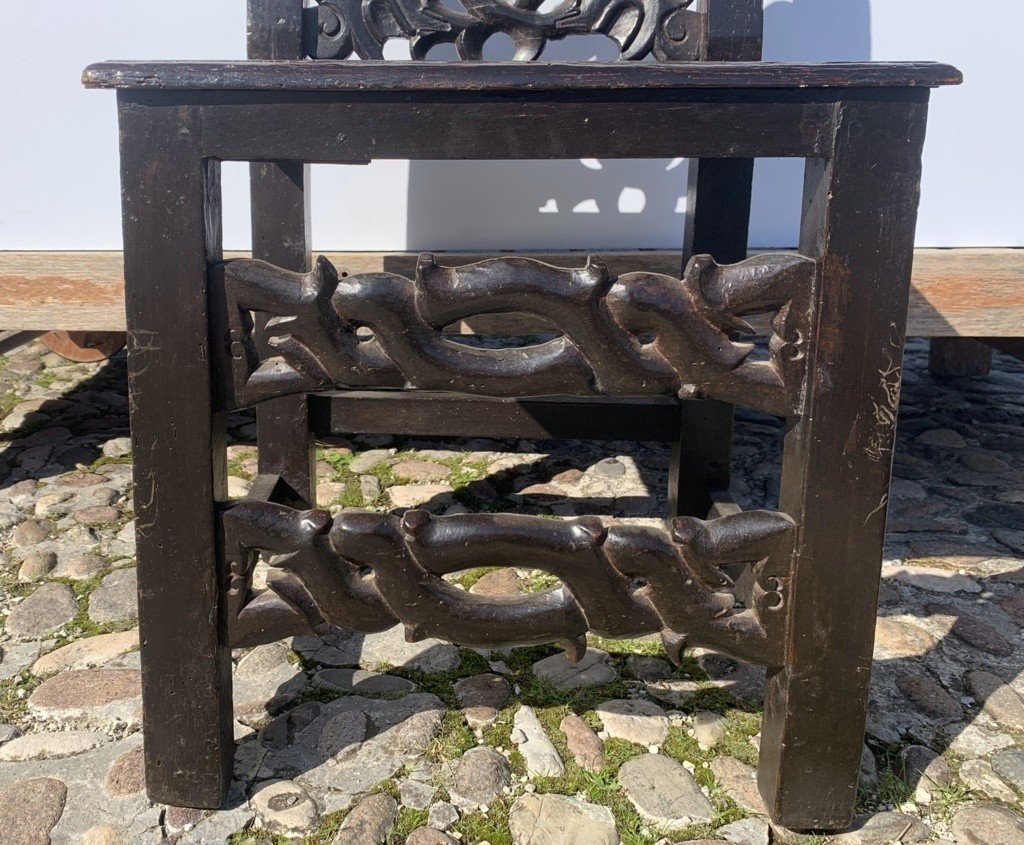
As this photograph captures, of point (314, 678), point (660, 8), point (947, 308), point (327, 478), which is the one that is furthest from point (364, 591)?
point (947, 308)

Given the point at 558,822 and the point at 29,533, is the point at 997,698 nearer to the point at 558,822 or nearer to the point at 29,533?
the point at 558,822

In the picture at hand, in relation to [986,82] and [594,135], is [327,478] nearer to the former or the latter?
[594,135]

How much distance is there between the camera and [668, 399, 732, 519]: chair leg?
2414mm

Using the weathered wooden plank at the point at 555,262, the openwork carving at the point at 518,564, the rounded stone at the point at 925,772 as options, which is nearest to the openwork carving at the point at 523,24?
the weathered wooden plank at the point at 555,262

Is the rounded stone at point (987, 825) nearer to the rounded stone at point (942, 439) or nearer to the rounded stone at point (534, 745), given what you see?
the rounded stone at point (534, 745)

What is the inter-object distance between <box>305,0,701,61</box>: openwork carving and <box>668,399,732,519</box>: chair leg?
79 centimetres

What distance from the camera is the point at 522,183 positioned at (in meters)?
2.85

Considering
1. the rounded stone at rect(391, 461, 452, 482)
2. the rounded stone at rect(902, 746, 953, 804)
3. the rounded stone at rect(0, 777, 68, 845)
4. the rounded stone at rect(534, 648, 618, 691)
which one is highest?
the rounded stone at rect(902, 746, 953, 804)

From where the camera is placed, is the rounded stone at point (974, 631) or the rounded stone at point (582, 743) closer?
the rounded stone at point (582, 743)

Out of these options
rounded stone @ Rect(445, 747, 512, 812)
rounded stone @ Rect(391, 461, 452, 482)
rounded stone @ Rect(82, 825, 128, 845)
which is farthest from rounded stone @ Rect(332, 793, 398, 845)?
rounded stone @ Rect(391, 461, 452, 482)

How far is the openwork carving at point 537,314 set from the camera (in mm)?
1446

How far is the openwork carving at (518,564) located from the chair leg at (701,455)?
34.3 inches

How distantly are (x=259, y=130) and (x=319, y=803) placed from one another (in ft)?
3.31

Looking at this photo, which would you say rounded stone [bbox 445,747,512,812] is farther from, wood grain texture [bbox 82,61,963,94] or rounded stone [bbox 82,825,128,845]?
wood grain texture [bbox 82,61,963,94]
